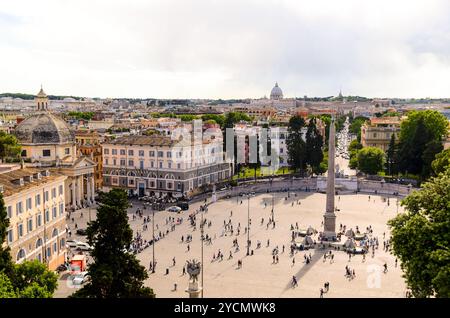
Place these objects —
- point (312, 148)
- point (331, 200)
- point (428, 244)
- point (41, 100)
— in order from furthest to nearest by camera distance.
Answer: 1. point (312, 148)
2. point (41, 100)
3. point (331, 200)
4. point (428, 244)

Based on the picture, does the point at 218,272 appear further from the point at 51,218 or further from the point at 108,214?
the point at 108,214

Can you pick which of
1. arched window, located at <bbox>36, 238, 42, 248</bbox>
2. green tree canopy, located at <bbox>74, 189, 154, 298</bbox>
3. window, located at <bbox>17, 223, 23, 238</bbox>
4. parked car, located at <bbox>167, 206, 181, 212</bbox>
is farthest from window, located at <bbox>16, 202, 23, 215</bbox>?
parked car, located at <bbox>167, 206, 181, 212</bbox>

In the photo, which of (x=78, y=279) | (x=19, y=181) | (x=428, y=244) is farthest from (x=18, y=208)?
(x=428, y=244)

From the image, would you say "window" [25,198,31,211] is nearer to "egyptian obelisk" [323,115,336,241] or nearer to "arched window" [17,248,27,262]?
"arched window" [17,248,27,262]

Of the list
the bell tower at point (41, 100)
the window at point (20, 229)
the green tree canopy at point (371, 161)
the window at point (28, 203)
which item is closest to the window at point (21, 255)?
the window at point (20, 229)

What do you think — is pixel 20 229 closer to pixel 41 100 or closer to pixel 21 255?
pixel 21 255
